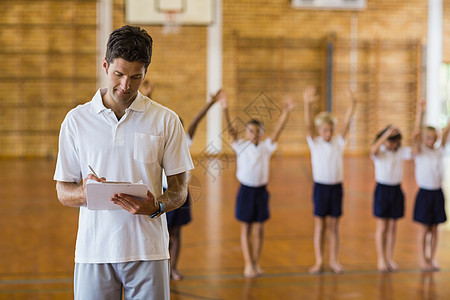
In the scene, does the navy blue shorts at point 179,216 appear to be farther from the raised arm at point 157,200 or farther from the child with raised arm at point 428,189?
the raised arm at point 157,200

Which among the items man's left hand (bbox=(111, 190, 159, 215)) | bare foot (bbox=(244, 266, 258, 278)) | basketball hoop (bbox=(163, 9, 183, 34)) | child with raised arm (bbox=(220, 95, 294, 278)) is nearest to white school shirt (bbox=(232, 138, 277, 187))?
child with raised arm (bbox=(220, 95, 294, 278))

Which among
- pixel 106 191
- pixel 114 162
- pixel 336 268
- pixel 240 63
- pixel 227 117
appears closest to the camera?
pixel 106 191

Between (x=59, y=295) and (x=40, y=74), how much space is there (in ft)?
40.0

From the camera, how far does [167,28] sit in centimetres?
1366

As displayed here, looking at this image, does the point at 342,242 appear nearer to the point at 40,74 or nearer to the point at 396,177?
the point at 396,177

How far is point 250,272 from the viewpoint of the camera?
15.5ft

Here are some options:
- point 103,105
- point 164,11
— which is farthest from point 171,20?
point 103,105

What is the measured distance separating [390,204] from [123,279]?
3632mm

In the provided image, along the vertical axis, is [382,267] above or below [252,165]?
below

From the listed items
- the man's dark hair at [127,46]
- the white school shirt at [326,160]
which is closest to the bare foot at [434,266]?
the white school shirt at [326,160]

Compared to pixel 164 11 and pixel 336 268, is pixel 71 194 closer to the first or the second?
pixel 336 268

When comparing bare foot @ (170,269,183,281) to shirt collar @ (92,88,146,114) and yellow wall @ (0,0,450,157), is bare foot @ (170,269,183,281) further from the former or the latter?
yellow wall @ (0,0,450,157)

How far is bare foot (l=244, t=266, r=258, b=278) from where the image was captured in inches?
185

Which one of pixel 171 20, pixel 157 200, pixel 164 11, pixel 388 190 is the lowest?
pixel 388 190
